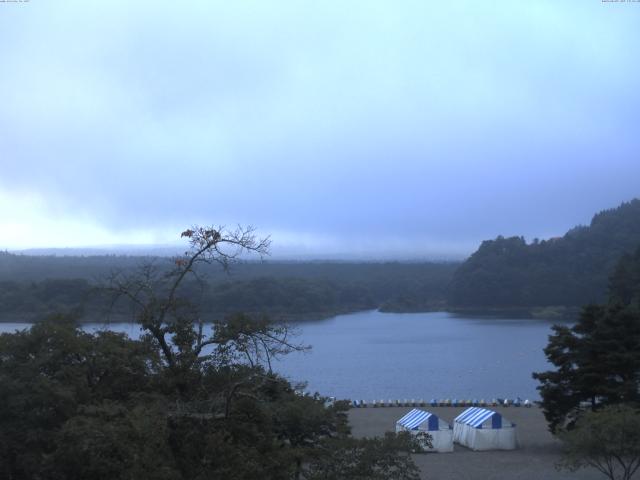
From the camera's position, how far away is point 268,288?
54.3m

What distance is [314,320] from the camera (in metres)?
59.1

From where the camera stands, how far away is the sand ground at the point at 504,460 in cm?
1327

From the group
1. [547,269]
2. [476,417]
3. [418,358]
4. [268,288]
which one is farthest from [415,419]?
[547,269]

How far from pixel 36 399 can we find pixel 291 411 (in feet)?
8.96

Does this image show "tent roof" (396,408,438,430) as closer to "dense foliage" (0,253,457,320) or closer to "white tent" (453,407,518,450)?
"white tent" (453,407,518,450)

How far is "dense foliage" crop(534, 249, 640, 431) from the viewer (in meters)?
14.8

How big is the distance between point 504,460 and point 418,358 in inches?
987

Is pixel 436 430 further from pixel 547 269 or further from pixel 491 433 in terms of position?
pixel 547 269

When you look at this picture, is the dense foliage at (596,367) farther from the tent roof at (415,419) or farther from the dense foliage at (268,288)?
the dense foliage at (268,288)

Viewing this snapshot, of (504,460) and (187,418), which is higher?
(187,418)

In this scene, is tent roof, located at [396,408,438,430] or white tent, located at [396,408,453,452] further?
tent roof, located at [396,408,438,430]

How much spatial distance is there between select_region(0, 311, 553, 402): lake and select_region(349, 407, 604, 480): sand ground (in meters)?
4.10

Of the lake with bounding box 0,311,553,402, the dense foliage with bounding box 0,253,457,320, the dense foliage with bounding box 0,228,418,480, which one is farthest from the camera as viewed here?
the dense foliage with bounding box 0,253,457,320

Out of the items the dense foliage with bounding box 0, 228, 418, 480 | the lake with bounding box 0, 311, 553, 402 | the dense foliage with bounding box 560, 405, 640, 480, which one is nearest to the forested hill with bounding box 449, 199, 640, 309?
the lake with bounding box 0, 311, 553, 402
